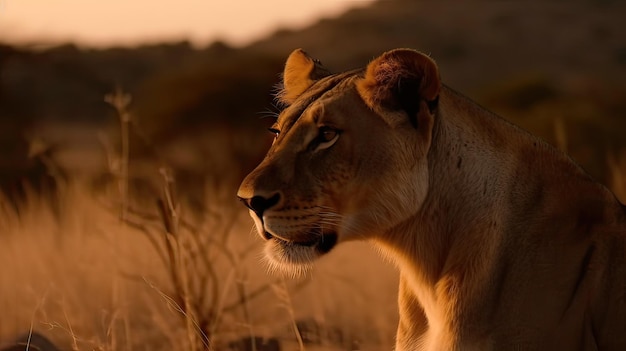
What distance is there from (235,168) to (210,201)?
5.76 m

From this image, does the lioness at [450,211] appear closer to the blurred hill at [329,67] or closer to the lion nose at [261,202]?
the lion nose at [261,202]

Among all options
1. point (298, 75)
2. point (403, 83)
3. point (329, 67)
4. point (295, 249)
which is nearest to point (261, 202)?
point (295, 249)

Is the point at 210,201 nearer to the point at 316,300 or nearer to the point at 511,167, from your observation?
the point at 316,300

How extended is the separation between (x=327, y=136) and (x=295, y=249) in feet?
1.19

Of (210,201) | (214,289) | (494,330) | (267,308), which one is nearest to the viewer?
(494,330)

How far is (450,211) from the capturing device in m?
3.73

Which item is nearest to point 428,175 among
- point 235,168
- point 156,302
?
point 156,302

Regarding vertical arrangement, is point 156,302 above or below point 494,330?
below

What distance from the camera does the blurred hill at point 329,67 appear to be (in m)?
14.5

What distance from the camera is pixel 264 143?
14742mm

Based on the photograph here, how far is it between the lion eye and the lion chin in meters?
0.28

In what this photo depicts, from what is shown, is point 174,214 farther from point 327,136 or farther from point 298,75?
point 327,136

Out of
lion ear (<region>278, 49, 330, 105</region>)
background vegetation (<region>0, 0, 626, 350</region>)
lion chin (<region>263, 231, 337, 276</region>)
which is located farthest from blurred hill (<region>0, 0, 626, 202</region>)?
lion chin (<region>263, 231, 337, 276</region>)

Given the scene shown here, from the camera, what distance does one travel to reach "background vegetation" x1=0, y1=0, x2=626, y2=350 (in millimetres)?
5691
